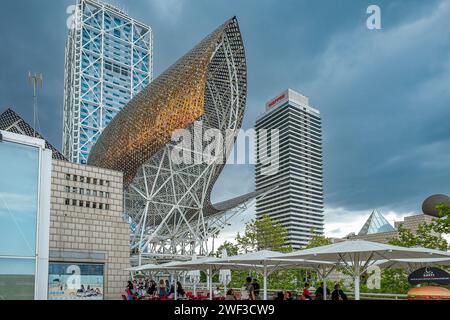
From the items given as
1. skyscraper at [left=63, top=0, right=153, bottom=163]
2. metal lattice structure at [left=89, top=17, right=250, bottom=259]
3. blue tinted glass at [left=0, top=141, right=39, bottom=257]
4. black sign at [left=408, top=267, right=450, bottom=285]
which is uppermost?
skyscraper at [left=63, top=0, right=153, bottom=163]

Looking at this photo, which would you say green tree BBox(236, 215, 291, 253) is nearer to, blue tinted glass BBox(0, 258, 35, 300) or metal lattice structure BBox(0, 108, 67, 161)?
metal lattice structure BBox(0, 108, 67, 161)

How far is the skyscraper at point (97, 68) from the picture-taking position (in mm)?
122812

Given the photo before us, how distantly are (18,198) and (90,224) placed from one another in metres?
24.0

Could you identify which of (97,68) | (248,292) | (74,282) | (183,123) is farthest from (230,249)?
(97,68)

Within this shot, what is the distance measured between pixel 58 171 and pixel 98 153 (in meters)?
26.0

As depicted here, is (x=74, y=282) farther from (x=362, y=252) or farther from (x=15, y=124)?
(x=15, y=124)

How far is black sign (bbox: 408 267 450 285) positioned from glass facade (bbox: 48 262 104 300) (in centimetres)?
2353

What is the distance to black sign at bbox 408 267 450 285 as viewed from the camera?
55.0 ft

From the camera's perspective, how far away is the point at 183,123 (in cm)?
5006

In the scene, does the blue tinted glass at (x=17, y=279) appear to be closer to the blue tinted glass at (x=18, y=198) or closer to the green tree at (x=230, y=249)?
the blue tinted glass at (x=18, y=198)

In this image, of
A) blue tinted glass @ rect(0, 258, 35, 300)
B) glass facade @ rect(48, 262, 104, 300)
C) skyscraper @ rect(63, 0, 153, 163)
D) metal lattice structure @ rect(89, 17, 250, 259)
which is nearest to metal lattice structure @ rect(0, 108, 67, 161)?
metal lattice structure @ rect(89, 17, 250, 259)

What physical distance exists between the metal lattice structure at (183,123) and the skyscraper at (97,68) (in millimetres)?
57513

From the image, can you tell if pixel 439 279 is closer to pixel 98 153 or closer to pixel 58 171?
pixel 58 171

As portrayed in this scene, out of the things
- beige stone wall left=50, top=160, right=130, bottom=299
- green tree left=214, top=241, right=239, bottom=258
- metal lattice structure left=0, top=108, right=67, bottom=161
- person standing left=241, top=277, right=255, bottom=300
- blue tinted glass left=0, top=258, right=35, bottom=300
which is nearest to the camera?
blue tinted glass left=0, top=258, right=35, bottom=300
